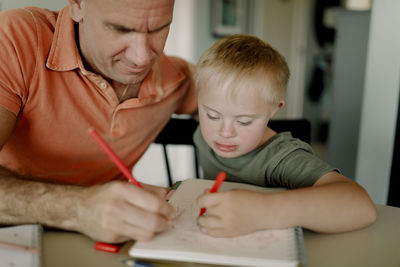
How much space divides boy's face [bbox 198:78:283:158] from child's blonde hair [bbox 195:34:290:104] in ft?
0.06

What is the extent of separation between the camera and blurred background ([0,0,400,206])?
1854 millimetres

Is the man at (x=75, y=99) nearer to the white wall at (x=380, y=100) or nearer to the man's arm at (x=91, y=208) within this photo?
the man's arm at (x=91, y=208)

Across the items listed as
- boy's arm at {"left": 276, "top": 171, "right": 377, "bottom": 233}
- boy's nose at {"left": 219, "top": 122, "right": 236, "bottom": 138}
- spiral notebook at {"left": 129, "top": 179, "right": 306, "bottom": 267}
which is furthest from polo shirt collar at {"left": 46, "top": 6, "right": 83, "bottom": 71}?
boy's arm at {"left": 276, "top": 171, "right": 377, "bottom": 233}

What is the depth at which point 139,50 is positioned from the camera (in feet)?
3.08

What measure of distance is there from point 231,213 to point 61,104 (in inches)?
24.4

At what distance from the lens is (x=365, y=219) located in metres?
0.75

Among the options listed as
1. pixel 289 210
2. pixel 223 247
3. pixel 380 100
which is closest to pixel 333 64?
pixel 380 100

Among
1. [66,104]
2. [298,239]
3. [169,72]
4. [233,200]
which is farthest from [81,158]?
[298,239]

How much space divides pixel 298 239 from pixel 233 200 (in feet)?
0.44

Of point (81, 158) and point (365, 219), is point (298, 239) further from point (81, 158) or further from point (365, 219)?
point (81, 158)

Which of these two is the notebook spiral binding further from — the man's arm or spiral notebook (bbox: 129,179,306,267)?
the man's arm

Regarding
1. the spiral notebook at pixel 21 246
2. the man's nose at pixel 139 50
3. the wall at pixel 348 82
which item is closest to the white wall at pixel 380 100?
the wall at pixel 348 82

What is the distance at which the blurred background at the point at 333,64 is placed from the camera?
1854 millimetres

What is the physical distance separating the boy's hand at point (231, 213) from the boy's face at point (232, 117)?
0.98 feet
